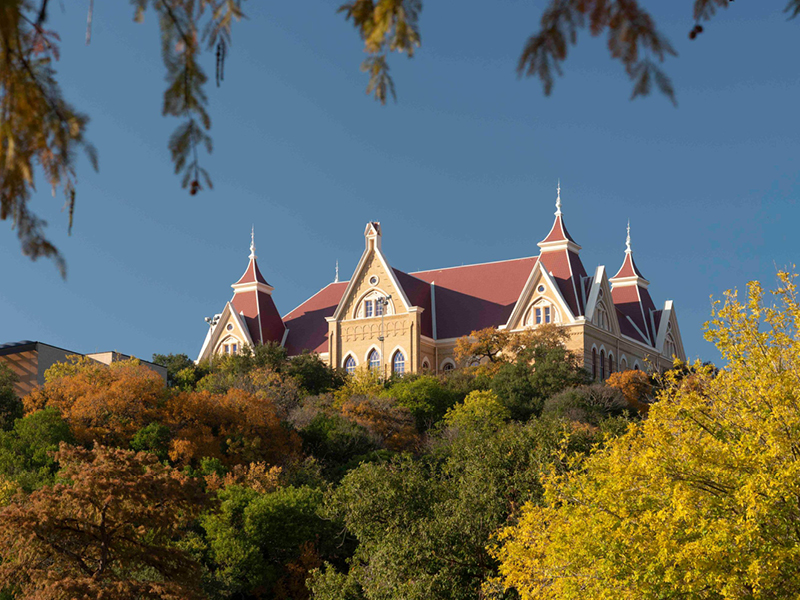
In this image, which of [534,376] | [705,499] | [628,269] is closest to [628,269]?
[628,269]

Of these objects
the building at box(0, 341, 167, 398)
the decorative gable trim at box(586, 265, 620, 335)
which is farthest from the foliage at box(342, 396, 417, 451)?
the decorative gable trim at box(586, 265, 620, 335)

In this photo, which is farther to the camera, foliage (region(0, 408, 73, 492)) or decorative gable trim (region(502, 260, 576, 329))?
decorative gable trim (region(502, 260, 576, 329))

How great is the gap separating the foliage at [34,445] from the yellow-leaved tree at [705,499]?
17554 millimetres

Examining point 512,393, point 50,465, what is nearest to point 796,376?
point 50,465

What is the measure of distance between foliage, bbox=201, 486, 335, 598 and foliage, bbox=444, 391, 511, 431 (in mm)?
10744

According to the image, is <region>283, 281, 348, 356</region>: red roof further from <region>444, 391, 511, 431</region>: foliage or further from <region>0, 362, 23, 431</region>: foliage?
<region>0, 362, 23, 431</region>: foliage

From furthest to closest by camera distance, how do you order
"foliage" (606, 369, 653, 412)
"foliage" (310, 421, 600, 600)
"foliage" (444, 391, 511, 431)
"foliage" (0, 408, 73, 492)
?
"foliage" (606, 369, 653, 412) → "foliage" (444, 391, 511, 431) → "foliage" (0, 408, 73, 492) → "foliage" (310, 421, 600, 600)

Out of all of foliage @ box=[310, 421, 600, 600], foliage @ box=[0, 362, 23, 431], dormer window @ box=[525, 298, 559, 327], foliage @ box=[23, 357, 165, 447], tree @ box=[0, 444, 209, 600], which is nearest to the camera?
tree @ box=[0, 444, 209, 600]

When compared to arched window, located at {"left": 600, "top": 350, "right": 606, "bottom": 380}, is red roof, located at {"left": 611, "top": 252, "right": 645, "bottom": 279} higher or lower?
higher

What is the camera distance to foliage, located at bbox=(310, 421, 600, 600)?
71.3 feet

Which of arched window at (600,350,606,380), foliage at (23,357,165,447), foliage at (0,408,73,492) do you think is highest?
arched window at (600,350,606,380)

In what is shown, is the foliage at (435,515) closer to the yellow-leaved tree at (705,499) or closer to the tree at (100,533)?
the yellow-leaved tree at (705,499)

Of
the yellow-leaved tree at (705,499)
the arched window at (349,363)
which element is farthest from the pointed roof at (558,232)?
the yellow-leaved tree at (705,499)

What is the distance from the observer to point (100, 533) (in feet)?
64.4
